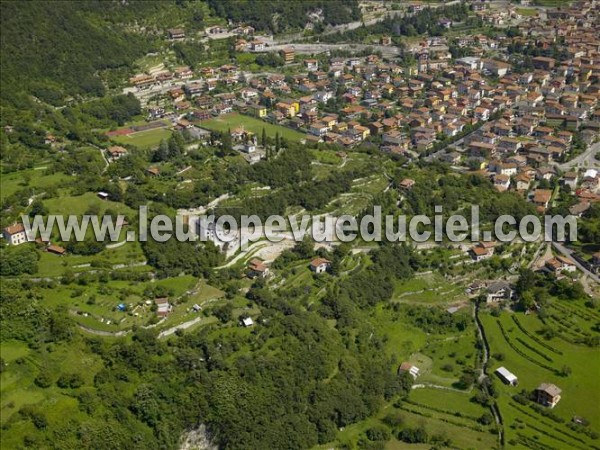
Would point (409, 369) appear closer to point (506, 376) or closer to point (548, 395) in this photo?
point (506, 376)

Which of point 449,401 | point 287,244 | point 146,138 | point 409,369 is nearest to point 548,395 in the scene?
point 449,401

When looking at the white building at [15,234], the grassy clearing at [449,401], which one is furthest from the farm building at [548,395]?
the white building at [15,234]

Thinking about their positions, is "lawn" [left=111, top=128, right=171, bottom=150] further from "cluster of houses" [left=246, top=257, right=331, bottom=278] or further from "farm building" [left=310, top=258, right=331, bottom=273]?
"farm building" [left=310, top=258, right=331, bottom=273]

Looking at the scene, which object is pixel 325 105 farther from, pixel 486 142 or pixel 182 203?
pixel 182 203

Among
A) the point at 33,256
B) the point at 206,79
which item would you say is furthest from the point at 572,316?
the point at 206,79

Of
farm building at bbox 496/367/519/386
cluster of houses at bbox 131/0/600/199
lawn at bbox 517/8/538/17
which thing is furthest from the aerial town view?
lawn at bbox 517/8/538/17
